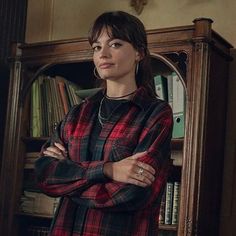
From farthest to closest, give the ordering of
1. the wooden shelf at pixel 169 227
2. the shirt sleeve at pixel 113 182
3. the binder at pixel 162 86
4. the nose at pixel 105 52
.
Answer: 1. the binder at pixel 162 86
2. the wooden shelf at pixel 169 227
3. the nose at pixel 105 52
4. the shirt sleeve at pixel 113 182

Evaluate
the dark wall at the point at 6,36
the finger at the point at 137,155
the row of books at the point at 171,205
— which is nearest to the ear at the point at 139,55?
the finger at the point at 137,155

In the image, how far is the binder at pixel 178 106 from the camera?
207cm

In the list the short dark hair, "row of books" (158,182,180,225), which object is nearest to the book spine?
"row of books" (158,182,180,225)

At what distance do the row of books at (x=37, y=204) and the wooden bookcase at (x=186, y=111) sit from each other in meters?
0.03

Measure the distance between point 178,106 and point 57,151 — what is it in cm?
88

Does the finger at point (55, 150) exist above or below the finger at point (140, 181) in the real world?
above

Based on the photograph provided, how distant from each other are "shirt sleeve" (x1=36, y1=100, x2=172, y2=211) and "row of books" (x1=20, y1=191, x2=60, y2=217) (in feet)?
3.60

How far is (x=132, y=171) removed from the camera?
3.93 ft

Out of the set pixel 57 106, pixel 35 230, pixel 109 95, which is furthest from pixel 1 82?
pixel 109 95

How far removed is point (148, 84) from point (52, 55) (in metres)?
1.09

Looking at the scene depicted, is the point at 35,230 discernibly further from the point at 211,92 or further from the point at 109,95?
the point at 109,95

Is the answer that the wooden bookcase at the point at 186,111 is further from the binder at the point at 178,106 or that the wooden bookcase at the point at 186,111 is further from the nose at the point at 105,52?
the nose at the point at 105,52

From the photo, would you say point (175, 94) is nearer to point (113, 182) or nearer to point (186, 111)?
point (186, 111)

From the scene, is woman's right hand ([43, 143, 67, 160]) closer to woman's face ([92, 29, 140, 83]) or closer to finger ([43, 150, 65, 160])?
finger ([43, 150, 65, 160])
